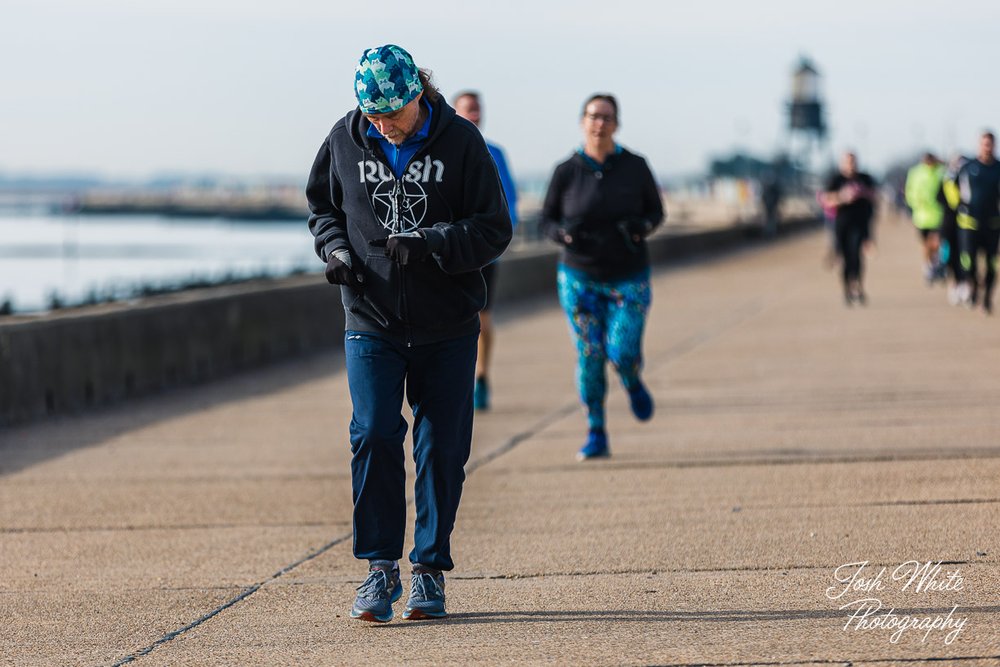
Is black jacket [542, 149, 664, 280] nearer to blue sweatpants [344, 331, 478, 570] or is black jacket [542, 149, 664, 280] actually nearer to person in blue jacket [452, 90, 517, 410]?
person in blue jacket [452, 90, 517, 410]

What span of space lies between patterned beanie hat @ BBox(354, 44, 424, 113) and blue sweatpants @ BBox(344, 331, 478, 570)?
0.79m

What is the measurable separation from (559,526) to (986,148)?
11102 millimetres

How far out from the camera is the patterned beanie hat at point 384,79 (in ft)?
17.4

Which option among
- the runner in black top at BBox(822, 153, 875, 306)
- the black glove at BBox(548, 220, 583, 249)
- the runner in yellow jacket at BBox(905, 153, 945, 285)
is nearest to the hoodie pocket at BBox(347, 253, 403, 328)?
the black glove at BBox(548, 220, 583, 249)

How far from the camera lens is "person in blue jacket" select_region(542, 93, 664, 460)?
30.1 ft

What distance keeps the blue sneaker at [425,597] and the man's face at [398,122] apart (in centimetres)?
141

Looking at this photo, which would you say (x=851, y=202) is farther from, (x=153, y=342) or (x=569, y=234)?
(x=569, y=234)

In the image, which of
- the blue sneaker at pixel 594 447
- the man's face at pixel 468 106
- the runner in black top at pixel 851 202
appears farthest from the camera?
the runner in black top at pixel 851 202

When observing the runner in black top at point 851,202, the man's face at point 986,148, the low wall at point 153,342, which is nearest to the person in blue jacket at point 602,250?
the low wall at point 153,342

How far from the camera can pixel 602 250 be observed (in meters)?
9.15

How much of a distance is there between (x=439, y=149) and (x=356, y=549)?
4.36ft

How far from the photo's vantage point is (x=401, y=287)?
18.2ft

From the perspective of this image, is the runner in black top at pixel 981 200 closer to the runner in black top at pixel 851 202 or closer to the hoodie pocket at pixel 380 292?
the runner in black top at pixel 851 202

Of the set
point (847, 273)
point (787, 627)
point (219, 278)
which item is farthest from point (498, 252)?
point (219, 278)
